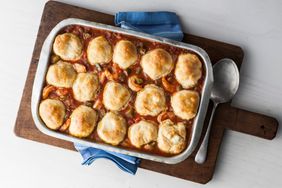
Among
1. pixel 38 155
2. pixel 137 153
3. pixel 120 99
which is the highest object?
pixel 120 99

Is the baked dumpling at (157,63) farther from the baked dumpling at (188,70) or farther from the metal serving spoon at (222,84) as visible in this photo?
the metal serving spoon at (222,84)

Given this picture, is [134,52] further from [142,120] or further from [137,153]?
[137,153]

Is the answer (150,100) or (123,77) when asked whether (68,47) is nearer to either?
(123,77)

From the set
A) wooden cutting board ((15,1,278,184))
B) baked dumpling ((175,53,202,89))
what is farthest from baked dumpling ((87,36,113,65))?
baked dumpling ((175,53,202,89))

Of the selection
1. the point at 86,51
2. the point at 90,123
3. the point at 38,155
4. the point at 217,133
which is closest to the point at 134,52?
the point at 86,51

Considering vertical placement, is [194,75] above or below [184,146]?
above

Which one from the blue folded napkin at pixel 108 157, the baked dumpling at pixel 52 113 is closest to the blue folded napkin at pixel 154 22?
the baked dumpling at pixel 52 113

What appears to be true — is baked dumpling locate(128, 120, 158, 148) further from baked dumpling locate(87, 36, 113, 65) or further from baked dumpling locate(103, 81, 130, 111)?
baked dumpling locate(87, 36, 113, 65)
